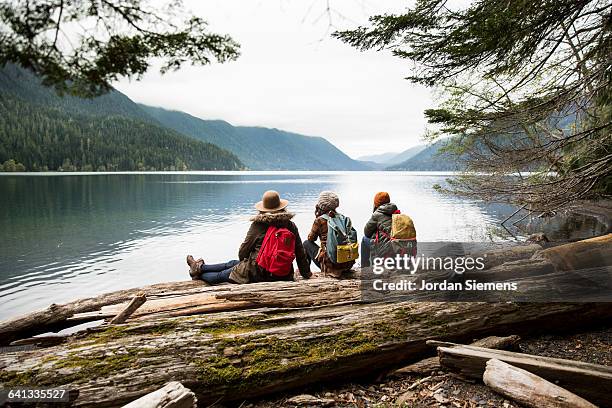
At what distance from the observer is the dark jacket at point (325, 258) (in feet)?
21.1

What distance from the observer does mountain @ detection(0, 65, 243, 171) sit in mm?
3188

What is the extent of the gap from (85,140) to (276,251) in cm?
9523

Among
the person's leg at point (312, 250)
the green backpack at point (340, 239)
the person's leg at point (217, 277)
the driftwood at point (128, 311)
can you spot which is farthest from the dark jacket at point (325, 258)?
the driftwood at point (128, 311)

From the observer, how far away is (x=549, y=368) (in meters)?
3.27

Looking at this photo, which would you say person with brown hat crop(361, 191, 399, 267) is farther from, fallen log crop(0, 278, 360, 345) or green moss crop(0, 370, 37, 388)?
green moss crop(0, 370, 37, 388)

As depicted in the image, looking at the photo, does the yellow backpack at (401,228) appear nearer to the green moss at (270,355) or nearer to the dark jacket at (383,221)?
the dark jacket at (383,221)

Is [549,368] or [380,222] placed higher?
[380,222]

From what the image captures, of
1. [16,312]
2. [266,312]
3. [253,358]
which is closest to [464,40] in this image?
[266,312]

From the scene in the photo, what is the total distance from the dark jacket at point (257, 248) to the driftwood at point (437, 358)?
2389 millimetres

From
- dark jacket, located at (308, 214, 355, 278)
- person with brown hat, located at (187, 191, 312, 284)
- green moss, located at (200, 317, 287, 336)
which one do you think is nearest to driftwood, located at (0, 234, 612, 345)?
green moss, located at (200, 317, 287, 336)

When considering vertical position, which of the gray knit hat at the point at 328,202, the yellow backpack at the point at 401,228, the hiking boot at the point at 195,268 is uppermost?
the gray knit hat at the point at 328,202

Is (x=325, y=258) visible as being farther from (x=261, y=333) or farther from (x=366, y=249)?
(x=261, y=333)

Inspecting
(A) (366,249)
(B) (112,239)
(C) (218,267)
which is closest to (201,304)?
(C) (218,267)

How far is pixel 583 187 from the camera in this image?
6539 millimetres
